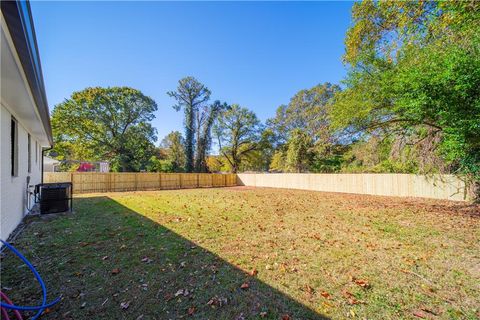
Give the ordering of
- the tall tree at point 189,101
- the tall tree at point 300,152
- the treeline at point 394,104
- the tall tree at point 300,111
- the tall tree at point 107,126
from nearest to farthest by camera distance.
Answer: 1. the treeline at point 394,104
2. the tall tree at point 107,126
3. the tall tree at point 300,152
4. the tall tree at point 189,101
5. the tall tree at point 300,111

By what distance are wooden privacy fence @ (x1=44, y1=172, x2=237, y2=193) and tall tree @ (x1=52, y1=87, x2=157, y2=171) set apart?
659 cm

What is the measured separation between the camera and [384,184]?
12.4 metres

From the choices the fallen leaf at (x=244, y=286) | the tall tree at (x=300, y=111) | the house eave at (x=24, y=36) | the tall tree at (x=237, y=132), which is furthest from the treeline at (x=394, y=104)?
the tall tree at (x=300, y=111)

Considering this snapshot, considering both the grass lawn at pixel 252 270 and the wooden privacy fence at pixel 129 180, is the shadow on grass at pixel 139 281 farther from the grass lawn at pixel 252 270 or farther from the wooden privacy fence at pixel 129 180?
the wooden privacy fence at pixel 129 180

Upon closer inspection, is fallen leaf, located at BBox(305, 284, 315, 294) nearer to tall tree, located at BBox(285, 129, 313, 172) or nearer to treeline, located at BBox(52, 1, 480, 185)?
treeline, located at BBox(52, 1, 480, 185)

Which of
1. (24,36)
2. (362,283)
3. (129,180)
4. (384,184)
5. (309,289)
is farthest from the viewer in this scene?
(129,180)

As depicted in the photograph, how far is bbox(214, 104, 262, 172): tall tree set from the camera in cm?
2691

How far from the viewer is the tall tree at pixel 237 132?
26906 millimetres

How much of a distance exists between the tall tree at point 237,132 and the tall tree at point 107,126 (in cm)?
891

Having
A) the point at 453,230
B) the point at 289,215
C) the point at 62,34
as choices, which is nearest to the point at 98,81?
the point at 62,34

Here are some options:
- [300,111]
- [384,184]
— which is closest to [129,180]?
[384,184]

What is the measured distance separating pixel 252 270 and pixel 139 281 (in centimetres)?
154

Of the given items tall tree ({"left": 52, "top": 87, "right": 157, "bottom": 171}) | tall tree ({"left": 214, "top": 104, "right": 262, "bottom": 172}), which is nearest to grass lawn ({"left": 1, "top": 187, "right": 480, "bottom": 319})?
tall tree ({"left": 52, "top": 87, "right": 157, "bottom": 171})

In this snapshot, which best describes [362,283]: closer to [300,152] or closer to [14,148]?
[14,148]
